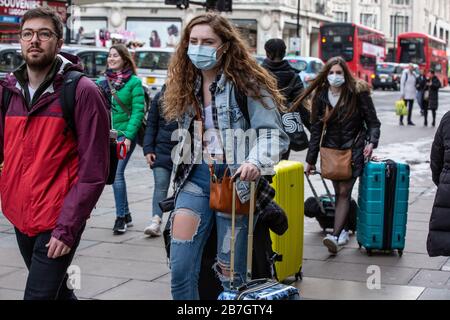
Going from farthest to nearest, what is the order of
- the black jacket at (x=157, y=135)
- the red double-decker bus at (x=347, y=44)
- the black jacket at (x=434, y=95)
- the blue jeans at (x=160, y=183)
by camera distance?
1. the red double-decker bus at (x=347, y=44)
2. the black jacket at (x=434, y=95)
3. the blue jeans at (x=160, y=183)
4. the black jacket at (x=157, y=135)

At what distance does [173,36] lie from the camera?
194 ft

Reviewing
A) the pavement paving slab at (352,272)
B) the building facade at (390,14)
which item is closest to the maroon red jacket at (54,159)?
the pavement paving slab at (352,272)

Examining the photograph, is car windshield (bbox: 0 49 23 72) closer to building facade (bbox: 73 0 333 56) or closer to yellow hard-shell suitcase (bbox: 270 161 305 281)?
yellow hard-shell suitcase (bbox: 270 161 305 281)

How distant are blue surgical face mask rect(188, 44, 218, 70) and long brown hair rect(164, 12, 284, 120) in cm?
8

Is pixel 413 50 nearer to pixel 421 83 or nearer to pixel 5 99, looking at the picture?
pixel 421 83

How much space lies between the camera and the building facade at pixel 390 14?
3295 inches

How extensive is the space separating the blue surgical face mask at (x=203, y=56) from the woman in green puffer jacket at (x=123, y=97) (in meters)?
3.84

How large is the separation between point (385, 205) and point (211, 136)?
10.5 ft

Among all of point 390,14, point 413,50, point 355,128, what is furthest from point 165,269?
point 390,14

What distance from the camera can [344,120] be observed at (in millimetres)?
7316

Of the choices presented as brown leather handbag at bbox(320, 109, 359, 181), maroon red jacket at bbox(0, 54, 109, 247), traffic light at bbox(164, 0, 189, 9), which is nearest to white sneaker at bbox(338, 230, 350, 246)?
brown leather handbag at bbox(320, 109, 359, 181)

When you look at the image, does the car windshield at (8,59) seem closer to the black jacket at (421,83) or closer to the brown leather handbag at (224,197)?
the black jacket at (421,83)

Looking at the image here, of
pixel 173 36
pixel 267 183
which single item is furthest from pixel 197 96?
pixel 173 36
